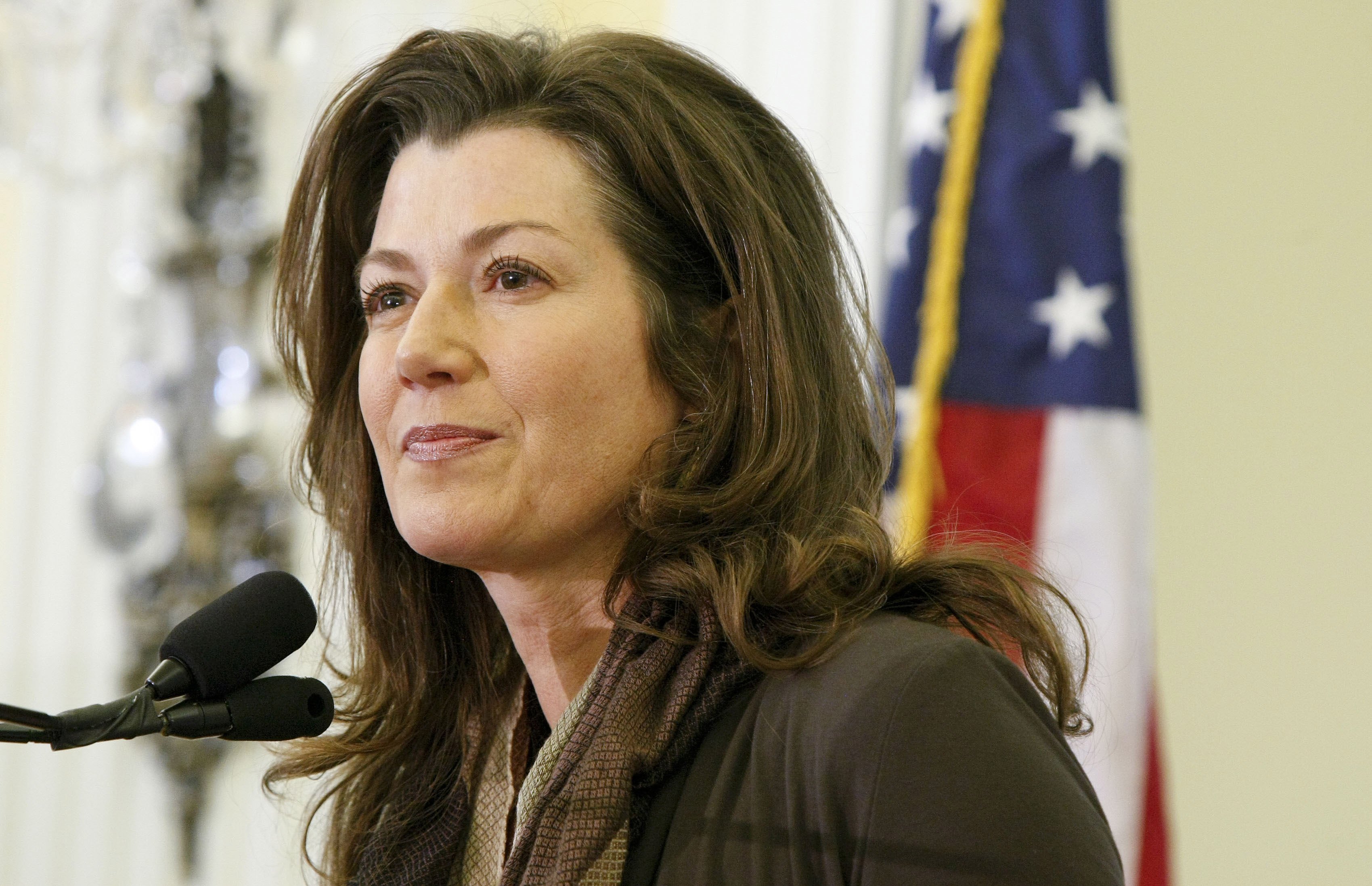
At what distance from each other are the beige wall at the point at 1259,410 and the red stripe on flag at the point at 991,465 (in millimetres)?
389

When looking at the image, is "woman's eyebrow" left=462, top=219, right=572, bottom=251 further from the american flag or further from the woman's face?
the american flag

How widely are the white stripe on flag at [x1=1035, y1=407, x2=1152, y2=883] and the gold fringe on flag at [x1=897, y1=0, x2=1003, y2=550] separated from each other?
23cm

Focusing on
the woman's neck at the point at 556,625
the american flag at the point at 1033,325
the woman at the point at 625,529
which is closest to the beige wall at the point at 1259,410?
the american flag at the point at 1033,325

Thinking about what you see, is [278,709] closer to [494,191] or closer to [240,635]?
[240,635]

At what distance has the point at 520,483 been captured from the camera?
159 cm

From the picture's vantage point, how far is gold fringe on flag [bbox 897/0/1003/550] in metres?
2.82

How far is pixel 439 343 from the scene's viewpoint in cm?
160

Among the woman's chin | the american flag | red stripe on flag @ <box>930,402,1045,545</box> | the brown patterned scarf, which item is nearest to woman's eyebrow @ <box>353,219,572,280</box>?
the woman's chin

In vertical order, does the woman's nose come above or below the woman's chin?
above

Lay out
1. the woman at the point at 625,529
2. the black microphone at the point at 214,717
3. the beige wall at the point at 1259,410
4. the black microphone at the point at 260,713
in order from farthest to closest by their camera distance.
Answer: the beige wall at the point at 1259,410 → the woman at the point at 625,529 → the black microphone at the point at 260,713 → the black microphone at the point at 214,717

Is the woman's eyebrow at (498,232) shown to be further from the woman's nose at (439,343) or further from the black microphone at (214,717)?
the black microphone at (214,717)

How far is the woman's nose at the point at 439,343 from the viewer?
5.22 feet

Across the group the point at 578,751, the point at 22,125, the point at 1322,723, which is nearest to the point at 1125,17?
the point at 1322,723

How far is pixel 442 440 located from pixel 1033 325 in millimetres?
1555
